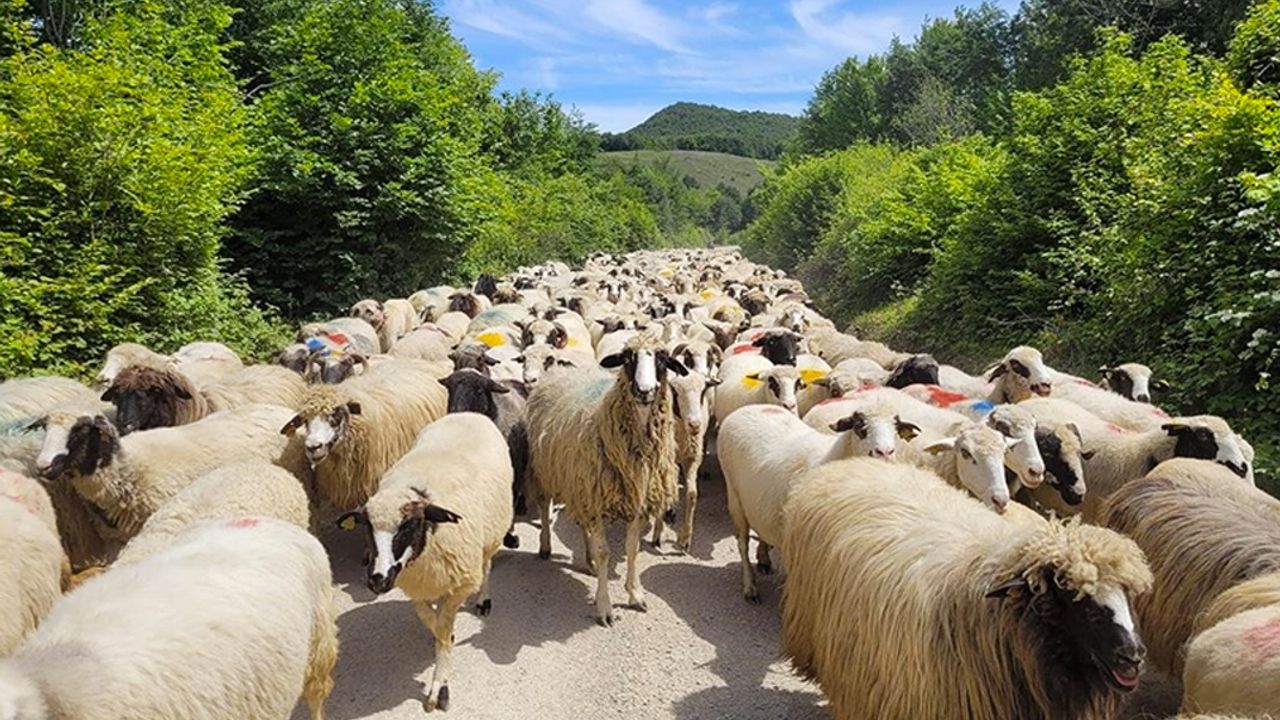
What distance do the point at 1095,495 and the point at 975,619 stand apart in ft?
12.6

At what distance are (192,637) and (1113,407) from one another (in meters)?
8.01

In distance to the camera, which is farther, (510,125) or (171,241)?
(510,125)

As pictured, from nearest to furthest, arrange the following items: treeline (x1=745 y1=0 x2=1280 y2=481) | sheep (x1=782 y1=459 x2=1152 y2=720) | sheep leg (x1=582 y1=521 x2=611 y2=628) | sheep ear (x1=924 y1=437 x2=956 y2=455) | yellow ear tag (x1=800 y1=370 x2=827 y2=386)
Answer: sheep (x1=782 y1=459 x2=1152 y2=720) < sheep ear (x1=924 y1=437 x2=956 y2=455) < sheep leg (x1=582 y1=521 x2=611 y2=628) < treeline (x1=745 y1=0 x2=1280 y2=481) < yellow ear tag (x1=800 y1=370 x2=827 y2=386)

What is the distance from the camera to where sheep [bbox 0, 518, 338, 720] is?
2592 mm

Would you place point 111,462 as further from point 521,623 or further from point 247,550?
point 521,623

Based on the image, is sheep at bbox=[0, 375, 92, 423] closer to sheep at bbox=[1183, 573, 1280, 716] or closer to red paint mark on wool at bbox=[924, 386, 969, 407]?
sheep at bbox=[1183, 573, 1280, 716]

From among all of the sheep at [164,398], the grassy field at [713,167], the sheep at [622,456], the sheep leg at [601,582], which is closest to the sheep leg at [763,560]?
the sheep at [622,456]

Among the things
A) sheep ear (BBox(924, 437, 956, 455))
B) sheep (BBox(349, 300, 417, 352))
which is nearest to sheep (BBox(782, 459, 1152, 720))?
sheep ear (BBox(924, 437, 956, 455))

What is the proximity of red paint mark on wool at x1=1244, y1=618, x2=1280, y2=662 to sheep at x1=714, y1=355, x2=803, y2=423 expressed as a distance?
15.9 ft

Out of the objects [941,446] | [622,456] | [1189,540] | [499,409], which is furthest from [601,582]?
[1189,540]

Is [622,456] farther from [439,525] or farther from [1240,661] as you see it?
[1240,661]

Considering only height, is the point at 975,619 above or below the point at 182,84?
below

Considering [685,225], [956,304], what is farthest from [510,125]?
[685,225]

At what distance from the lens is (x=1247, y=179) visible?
798cm
